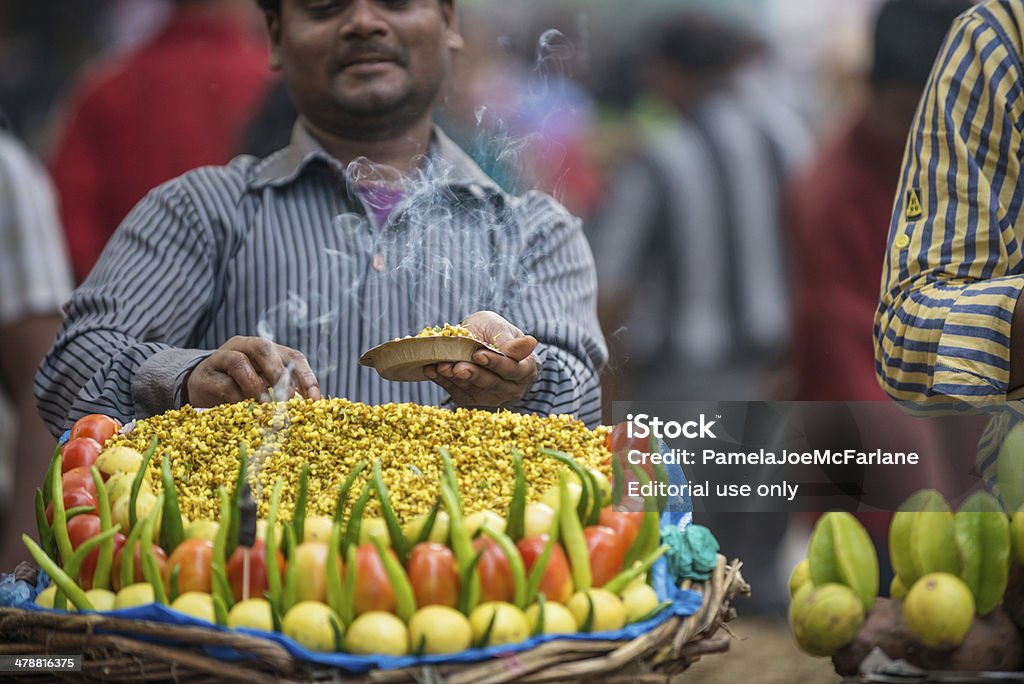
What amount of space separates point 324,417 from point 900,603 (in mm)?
981

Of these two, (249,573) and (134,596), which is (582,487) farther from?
(134,596)

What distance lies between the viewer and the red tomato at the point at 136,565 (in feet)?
6.54

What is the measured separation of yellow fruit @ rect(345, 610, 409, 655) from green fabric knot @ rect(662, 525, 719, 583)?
0.46 m

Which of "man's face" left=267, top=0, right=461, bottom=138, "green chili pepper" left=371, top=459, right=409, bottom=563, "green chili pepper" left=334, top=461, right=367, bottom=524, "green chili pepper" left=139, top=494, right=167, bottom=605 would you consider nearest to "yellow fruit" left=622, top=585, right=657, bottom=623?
"green chili pepper" left=371, top=459, right=409, bottom=563

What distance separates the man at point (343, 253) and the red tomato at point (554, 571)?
1.99 feet

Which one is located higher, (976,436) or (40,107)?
(40,107)

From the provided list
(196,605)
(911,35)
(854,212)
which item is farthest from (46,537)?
(911,35)

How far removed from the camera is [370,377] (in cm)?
258

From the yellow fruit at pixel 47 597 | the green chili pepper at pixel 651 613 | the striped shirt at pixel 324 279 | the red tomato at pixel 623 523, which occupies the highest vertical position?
the striped shirt at pixel 324 279

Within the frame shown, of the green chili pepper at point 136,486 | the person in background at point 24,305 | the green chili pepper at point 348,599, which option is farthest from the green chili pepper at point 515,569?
the person in background at point 24,305

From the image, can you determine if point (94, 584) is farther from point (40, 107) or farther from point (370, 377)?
point (40, 107)

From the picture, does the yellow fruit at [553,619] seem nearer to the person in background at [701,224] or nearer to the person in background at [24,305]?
the person in background at [701,224]

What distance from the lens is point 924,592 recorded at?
202 centimetres

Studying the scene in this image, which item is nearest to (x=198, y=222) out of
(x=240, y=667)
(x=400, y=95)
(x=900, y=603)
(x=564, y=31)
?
(x=400, y=95)
